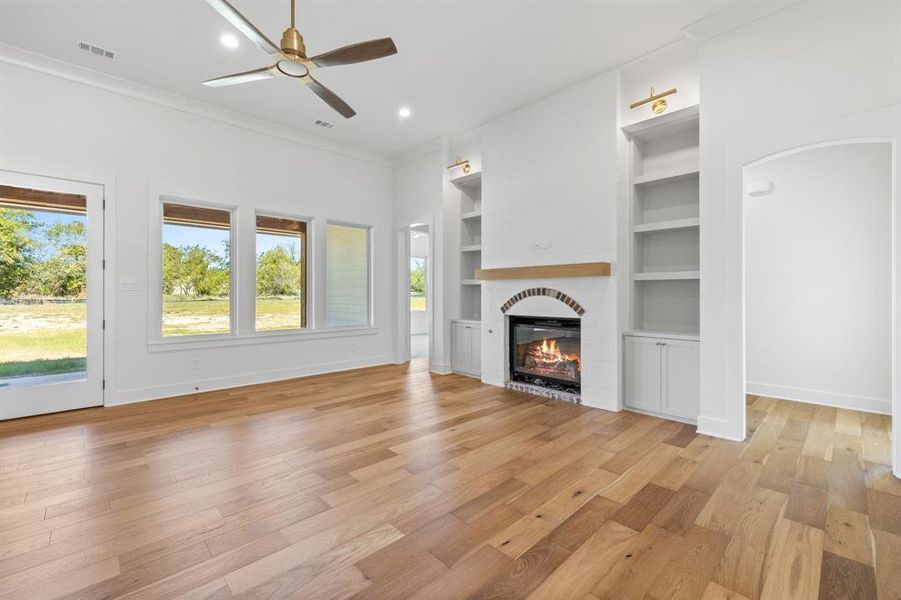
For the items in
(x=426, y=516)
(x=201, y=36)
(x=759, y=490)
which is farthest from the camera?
(x=201, y=36)

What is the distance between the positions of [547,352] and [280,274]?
12.7 ft

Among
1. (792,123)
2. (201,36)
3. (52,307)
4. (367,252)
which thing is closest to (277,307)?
(367,252)

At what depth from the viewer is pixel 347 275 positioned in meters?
6.52

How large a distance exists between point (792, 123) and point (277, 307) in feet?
19.4

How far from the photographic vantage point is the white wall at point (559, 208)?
13.7 feet

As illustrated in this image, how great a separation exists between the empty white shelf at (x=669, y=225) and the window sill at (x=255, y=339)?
4309 millimetres

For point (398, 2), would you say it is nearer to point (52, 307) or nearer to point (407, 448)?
point (407, 448)

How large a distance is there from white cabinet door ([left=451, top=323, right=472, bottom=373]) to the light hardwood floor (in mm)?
2097

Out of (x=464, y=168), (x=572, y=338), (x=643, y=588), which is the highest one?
(x=464, y=168)

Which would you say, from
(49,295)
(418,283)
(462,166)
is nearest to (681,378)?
(462,166)

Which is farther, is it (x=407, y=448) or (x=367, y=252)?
(x=367, y=252)

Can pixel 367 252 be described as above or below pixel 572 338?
above

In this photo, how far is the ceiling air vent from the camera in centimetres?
369

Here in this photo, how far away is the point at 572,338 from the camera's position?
4625 mm
